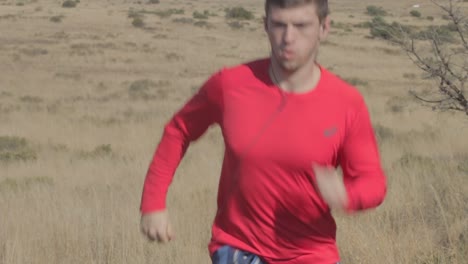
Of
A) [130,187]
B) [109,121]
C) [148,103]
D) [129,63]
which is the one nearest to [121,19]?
[129,63]

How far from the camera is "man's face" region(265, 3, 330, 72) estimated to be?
2770mm

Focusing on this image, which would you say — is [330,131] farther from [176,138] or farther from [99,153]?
[99,153]

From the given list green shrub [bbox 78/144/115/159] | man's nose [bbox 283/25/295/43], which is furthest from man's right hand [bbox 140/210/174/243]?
green shrub [bbox 78/144/115/159]

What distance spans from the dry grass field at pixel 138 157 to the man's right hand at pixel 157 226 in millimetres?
2090

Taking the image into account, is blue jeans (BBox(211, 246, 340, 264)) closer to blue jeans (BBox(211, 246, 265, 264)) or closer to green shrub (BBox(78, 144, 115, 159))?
blue jeans (BBox(211, 246, 265, 264))

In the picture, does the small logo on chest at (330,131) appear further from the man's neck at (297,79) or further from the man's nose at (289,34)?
the man's nose at (289,34)

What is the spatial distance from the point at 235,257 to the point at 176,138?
1.39 feet

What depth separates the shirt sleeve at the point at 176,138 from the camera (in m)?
2.90

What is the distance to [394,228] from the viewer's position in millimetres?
5562

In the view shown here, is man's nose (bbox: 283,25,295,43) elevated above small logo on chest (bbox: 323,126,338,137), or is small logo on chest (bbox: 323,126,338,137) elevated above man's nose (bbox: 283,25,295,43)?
man's nose (bbox: 283,25,295,43)

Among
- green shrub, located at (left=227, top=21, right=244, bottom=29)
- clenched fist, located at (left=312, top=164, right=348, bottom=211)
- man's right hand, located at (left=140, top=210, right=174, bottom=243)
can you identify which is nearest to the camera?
clenched fist, located at (left=312, top=164, right=348, bottom=211)

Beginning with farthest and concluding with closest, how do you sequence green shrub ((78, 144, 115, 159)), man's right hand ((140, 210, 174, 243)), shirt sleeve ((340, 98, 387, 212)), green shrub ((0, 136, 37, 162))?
green shrub ((0, 136, 37, 162))
green shrub ((78, 144, 115, 159))
man's right hand ((140, 210, 174, 243))
shirt sleeve ((340, 98, 387, 212))

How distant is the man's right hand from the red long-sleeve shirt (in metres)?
0.03

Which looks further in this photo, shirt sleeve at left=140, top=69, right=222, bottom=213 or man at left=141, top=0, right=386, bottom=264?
shirt sleeve at left=140, top=69, right=222, bottom=213
